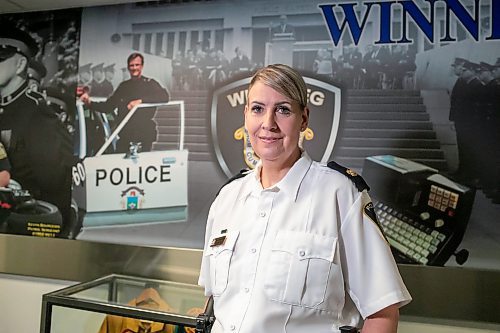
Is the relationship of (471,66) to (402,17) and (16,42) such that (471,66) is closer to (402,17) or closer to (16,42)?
(402,17)

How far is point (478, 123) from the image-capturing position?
→ 1.70 meters

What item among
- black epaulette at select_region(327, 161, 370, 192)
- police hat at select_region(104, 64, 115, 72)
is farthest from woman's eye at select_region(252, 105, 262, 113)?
police hat at select_region(104, 64, 115, 72)

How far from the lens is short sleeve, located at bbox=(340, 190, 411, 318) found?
94 centimetres

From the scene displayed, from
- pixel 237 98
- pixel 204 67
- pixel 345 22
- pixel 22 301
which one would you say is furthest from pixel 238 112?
pixel 22 301

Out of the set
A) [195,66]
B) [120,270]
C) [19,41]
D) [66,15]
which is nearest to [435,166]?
[195,66]

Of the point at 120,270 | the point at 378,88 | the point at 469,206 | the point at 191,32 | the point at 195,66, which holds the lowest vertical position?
the point at 120,270

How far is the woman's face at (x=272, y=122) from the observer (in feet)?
3.35

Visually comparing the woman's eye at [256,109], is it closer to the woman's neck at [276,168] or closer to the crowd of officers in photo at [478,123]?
the woman's neck at [276,168]

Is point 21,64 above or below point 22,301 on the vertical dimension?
above

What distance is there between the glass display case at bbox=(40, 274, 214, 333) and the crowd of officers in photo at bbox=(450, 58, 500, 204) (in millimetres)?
1123

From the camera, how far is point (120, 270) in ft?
6.75

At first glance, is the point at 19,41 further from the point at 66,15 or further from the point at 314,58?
the point at 314,58

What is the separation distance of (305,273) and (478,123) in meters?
1.10

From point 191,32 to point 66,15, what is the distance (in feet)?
2.23
